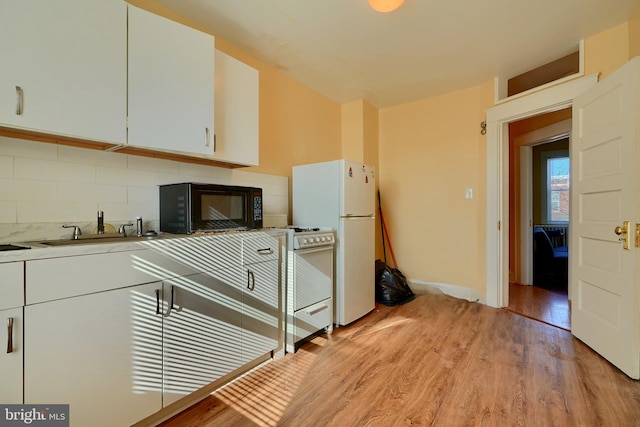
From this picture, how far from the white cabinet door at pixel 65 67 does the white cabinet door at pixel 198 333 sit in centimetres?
89

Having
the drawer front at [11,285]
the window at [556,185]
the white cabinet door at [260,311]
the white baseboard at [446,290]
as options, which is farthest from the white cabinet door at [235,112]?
the window at [556,185]

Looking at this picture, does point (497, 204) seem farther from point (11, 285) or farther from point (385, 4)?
point (11, 285)

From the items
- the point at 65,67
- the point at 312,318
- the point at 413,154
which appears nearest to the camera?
the point at 65,67

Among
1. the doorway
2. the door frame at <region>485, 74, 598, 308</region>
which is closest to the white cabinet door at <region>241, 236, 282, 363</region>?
the door frame at <region>485, 74, 598, 308</region>

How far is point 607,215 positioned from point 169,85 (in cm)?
309

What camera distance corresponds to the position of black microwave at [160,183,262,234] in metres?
1.76

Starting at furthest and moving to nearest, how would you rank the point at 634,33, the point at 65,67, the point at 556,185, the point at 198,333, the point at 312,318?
the point at 556,185, the point at 312,318, the point at 634,33, the point at 198,333, the point at 65,67

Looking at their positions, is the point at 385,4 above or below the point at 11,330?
above

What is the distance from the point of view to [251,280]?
190 centimetres

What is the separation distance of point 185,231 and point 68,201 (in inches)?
24.4

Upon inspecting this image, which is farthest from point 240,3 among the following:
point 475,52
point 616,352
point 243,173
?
point 616,352

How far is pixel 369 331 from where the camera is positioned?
2.59 meters

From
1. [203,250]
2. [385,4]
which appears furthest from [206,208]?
[385,4]

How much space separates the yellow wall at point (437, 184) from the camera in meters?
3.41
